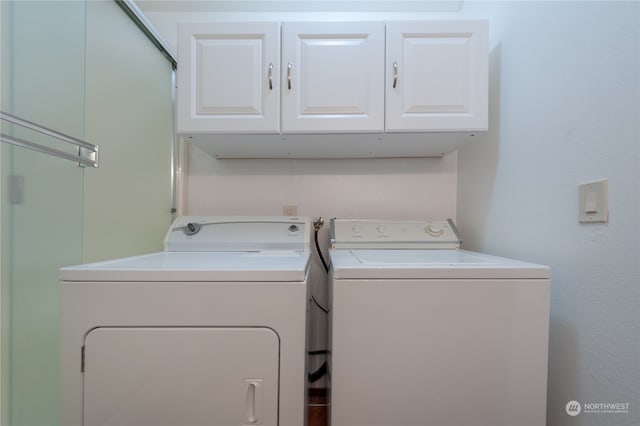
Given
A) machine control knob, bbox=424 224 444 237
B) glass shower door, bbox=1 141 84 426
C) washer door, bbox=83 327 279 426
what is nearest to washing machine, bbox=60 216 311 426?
washer door, bbox=83 327 279 426

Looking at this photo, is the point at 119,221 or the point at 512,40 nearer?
the point at 512,40

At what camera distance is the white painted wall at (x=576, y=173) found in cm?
71

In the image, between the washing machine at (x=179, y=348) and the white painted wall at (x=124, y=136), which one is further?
the white painted wall at (x=124, y=136)

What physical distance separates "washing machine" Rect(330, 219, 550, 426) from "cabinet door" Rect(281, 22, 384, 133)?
32.5 inches

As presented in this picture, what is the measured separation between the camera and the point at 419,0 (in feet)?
5.38

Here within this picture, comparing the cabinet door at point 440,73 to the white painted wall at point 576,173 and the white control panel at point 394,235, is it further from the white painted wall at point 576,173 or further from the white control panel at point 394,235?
the white control panel at point 394,235

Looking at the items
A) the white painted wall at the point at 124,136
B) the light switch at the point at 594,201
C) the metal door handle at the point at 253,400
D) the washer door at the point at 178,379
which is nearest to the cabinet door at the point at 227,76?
the white painted wall at the point at 124,136

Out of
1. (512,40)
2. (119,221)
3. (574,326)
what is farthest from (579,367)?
(119,221)

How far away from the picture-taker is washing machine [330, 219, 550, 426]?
0.79m

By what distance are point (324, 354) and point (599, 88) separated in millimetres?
1758

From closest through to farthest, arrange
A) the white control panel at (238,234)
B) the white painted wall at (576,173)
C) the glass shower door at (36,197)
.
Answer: the white painted wall at (576,173), the glass shower door at (36,197), the white control panel at (238,234)

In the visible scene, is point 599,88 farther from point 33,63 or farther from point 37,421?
point 37,421

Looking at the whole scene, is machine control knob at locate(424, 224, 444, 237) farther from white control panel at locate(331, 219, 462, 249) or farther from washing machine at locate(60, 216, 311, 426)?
washing machine at locate(60, 216, 311, 426)

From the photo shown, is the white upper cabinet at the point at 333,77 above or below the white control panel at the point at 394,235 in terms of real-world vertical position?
above
